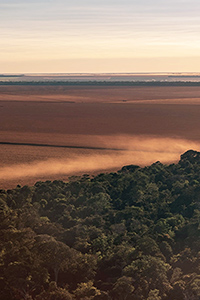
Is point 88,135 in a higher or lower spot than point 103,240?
higher

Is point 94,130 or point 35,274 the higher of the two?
point 94,130

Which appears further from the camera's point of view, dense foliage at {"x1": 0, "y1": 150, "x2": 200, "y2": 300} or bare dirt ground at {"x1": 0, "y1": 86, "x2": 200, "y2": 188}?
bare dirt ground at {"x1": 0, "y1": 86, "x2": 200, "y2": 188}

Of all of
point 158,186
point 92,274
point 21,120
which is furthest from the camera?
point 21,120

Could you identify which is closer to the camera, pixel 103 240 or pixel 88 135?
pixel 103 240

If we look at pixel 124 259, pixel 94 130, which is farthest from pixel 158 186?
pixel 94 130

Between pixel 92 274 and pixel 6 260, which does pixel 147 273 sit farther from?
pixel 6 260

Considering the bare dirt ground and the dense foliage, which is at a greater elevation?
the bare dirt ground
